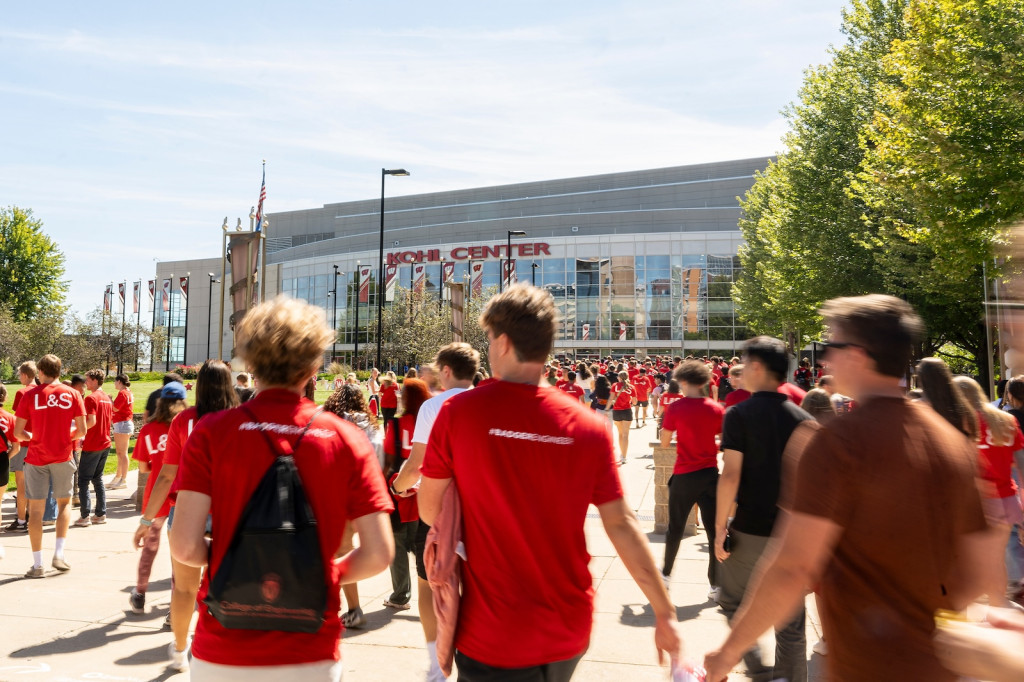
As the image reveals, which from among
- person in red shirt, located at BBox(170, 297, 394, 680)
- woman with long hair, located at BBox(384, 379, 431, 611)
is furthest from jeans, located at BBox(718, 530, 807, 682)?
person in red shirt, located at BBox(170, 297, 394, 680)

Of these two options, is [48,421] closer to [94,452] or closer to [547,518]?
[94,452]

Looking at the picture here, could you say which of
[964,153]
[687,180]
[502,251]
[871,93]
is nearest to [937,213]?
[964,153]

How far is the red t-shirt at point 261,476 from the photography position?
226 centimetres

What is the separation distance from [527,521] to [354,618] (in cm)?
400

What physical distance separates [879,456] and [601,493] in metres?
0.93

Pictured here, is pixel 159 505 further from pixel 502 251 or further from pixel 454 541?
pixel 502 251

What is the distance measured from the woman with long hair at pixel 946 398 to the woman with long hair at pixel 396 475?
3542 mm

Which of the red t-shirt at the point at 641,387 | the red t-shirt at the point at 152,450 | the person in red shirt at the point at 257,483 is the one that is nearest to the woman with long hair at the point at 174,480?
the red t-shirt at the point at 152,450

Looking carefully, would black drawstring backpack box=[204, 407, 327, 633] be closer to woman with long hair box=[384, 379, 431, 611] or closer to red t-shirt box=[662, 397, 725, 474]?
woman with long hair box=[384, 379, 431, 611]

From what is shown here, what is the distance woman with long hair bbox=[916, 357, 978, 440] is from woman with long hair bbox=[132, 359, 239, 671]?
15.4 ft

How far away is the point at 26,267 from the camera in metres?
56.4

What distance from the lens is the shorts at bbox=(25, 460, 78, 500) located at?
760 cm

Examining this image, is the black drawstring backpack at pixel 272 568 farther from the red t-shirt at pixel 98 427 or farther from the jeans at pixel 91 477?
the jeans at pixel 91 477

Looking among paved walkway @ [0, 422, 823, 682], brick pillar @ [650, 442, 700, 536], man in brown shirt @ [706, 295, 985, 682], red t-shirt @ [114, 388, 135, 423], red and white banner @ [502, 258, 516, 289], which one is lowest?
paved walkway @ [0, 422, 823, 682]
